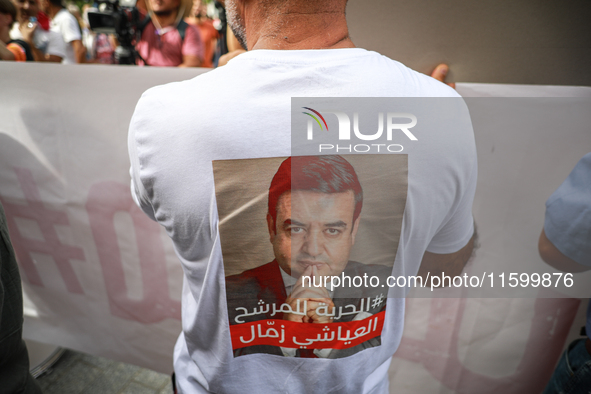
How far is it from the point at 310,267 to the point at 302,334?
0.17 metres

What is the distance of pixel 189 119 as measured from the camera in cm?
59

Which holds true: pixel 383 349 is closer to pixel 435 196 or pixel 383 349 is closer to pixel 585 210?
pixel 435 196

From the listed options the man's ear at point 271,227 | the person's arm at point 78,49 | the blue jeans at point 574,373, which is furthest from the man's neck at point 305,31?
the person's arm at point 78,49

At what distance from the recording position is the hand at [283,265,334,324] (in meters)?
0.70

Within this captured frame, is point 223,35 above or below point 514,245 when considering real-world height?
above

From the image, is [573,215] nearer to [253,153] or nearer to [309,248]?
[309,248]

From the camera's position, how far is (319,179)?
2.11 ft

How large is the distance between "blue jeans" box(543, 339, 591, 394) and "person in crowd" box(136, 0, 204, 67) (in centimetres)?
207

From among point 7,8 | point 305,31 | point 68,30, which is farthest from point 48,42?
point 305,31

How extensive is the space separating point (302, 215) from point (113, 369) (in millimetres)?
1800

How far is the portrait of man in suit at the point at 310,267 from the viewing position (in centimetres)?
64

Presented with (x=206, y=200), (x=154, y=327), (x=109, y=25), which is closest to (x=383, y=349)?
(x=206, y=200)

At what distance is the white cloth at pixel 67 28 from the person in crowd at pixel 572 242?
2.88 m

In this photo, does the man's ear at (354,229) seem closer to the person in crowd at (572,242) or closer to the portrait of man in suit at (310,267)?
the portrait of man in suit at (310,267)
